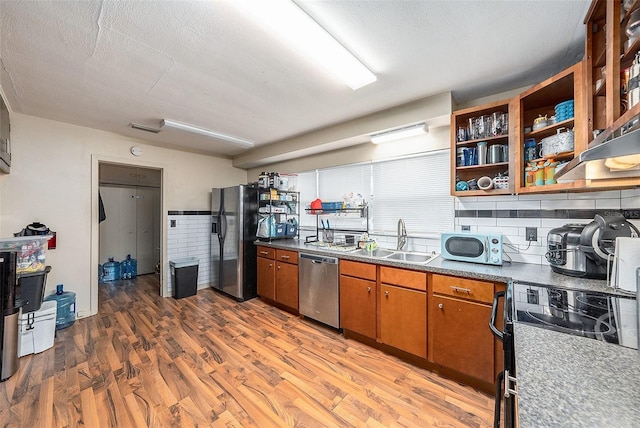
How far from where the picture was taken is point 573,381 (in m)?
0.65

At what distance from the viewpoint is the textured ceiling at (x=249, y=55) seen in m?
1.37

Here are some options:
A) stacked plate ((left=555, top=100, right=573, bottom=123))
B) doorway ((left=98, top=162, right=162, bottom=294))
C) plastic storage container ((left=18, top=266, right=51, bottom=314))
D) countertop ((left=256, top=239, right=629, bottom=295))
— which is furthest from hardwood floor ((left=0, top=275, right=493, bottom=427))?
doorway ((left=98, top=162, right=162, bottom=294))

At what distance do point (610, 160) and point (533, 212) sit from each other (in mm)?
1226

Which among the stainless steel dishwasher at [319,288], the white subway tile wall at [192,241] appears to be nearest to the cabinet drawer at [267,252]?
the stainless steel dishwasher at [319,288]

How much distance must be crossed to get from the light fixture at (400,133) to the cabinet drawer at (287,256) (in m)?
1.70

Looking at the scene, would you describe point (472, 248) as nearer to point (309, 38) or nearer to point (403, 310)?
point (403, 310)

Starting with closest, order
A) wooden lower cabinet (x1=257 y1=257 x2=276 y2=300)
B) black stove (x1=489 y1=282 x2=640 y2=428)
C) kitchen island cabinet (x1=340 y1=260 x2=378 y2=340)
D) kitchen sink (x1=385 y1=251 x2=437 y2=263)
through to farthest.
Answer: black stove (x1=489 y1=282 x2=640 y2=428), kitchen island cabinet (x1=340 y1=260 x2=378 y2=340), kitchen sink (x1=385 y1=251 x2=437 y2=263), wooden lower cabinet (x1=257 y1=257 x2=276 y2=300)

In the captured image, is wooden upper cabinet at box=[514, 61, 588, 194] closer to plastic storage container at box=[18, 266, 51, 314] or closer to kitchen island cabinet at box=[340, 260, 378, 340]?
kitchen island cabinet at box=[340, 260, 378, 340]

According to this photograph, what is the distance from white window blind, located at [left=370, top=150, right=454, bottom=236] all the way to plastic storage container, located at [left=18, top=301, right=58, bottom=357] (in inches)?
139

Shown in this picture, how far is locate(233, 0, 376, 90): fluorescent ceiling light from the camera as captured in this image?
1.29 meters

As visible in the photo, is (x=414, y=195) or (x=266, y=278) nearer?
(x=414, y=195)

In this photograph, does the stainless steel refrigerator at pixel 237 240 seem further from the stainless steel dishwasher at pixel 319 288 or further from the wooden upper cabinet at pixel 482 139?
the wooden upper cabinet at pixel 482 139

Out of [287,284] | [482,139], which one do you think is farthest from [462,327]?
[287,284]

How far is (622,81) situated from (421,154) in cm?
159
